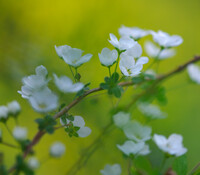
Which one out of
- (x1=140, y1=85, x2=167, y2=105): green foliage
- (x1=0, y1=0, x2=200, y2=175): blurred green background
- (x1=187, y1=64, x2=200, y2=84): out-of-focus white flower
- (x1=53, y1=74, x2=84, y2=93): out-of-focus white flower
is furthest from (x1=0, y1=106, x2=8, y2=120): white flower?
(x1=187, y1=64, x2=200, y2=84): out-of-focus white flower

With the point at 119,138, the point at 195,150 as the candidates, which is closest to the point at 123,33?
the point at 119,138

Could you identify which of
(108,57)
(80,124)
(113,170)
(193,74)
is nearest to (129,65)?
(108,57)

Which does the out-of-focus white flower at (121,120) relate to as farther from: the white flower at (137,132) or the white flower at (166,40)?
the white flower at (166,40)

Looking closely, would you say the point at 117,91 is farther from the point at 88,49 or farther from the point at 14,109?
the point at 88,49

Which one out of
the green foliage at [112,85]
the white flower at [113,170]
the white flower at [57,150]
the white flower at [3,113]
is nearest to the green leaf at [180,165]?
the white flower at [113,170]

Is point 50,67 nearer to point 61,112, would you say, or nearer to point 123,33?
point 123,33

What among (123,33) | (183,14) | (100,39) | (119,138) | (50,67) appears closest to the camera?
(123,33)
